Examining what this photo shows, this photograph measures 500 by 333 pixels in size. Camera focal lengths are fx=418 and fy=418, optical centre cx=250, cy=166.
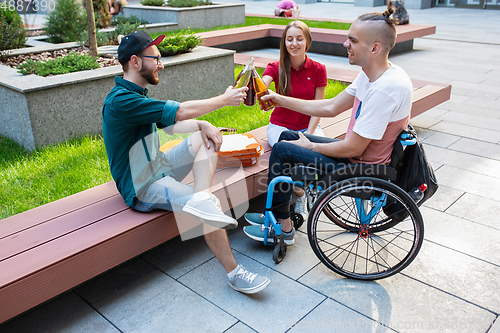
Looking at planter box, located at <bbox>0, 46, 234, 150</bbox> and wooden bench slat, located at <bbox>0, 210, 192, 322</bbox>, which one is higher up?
planter box, located at <bbox>0, 46, 234, 150</bbox>

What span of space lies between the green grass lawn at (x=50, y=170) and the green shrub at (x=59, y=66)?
0.92 meters

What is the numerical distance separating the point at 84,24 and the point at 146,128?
24.9 ft

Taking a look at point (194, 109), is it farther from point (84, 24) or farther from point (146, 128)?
point (84, 24)

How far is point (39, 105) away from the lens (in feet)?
15.3

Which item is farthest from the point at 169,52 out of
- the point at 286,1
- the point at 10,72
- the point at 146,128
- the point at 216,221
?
the point at 286,1

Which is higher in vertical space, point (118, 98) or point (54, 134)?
point (118, 98)

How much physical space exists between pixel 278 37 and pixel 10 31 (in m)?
6.89

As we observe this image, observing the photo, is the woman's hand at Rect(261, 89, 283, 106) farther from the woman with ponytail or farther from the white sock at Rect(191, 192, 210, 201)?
the white sock at Rect(191, 192, 210, 201)

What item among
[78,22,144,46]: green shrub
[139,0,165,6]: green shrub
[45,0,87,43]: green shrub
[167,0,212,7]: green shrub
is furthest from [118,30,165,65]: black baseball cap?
[139,0,165,6]: green shrub

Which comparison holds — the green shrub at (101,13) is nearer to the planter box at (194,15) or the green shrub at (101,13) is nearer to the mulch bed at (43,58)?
the planter box at (194,15)

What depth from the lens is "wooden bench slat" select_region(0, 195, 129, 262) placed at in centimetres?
250

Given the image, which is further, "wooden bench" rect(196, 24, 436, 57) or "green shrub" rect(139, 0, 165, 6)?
"green shrub" rect(139, 0, 165, 6)

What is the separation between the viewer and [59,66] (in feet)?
17.5

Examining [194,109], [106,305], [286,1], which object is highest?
[286,1]
